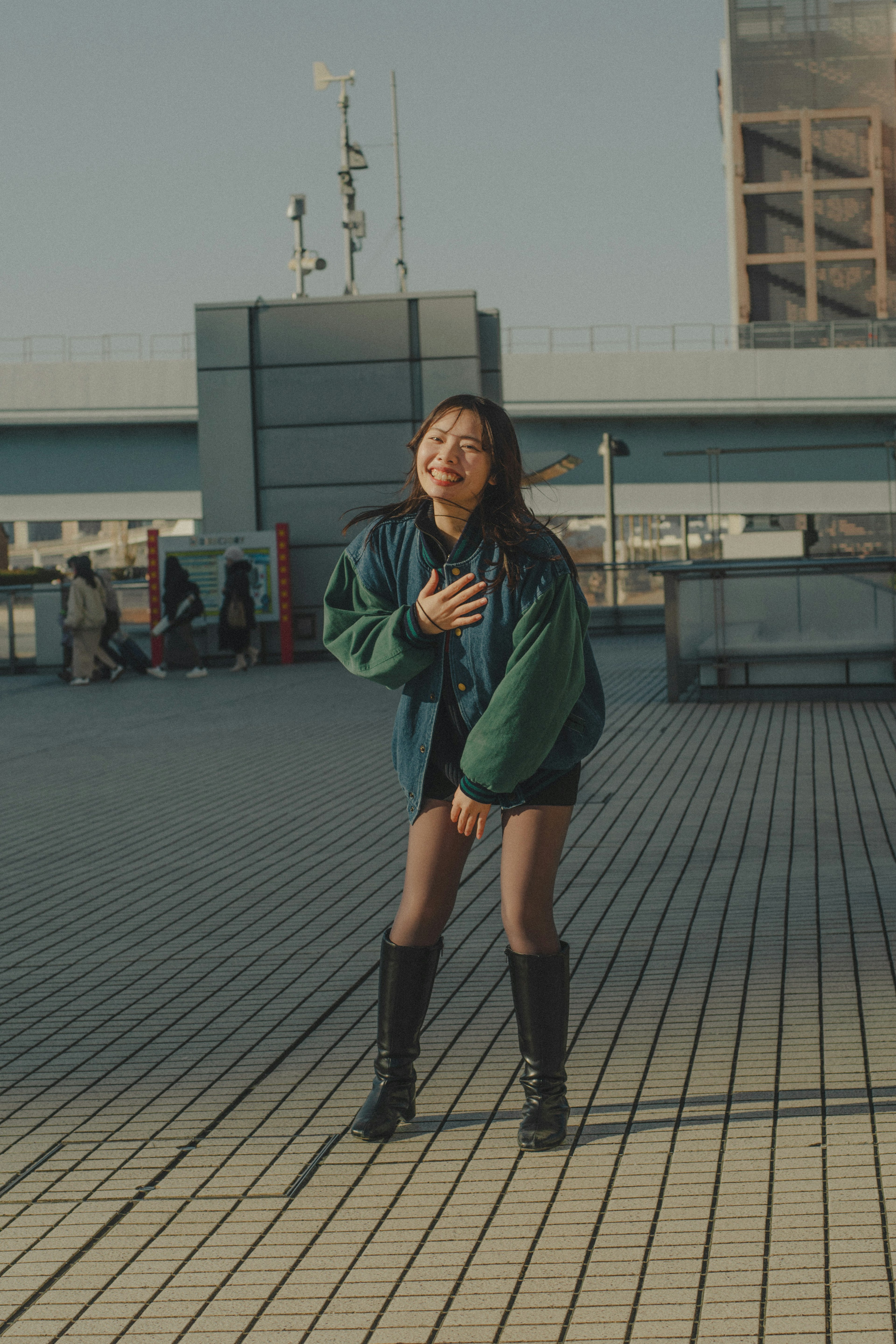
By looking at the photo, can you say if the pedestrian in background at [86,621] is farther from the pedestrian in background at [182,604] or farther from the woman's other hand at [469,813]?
the woman's other hand at [469,813]

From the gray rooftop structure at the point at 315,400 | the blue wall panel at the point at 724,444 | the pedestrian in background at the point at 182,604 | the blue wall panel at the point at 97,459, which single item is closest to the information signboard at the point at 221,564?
the gray rooftop structure at the point at 315,400

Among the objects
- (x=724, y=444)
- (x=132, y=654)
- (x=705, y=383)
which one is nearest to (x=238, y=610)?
(x=132, y=654)

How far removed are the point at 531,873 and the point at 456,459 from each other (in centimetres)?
94

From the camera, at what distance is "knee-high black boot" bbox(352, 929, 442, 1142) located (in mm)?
3385

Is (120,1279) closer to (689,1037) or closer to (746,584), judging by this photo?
(689,1037)

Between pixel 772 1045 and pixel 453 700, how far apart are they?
1355 mm

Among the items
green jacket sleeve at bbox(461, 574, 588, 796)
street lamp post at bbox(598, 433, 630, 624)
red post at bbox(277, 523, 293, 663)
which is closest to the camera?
green jacket sleeve at bbox(461, 574, 588, 796)

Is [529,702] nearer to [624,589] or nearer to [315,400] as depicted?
[315,400]

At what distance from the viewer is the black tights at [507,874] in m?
3.30

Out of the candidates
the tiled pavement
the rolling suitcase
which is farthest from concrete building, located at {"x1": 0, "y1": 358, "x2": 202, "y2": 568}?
the tiled pavement

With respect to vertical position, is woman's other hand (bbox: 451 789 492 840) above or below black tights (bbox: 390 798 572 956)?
above

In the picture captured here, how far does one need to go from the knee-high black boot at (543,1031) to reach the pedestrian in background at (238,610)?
1488 centimetres

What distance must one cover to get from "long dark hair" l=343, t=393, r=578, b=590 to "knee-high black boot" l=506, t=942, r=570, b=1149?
2.84ft

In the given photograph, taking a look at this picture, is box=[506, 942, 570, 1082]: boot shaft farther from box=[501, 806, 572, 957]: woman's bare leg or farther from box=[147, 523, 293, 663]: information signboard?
box=[147, 523, 293, 663]: information signboard
